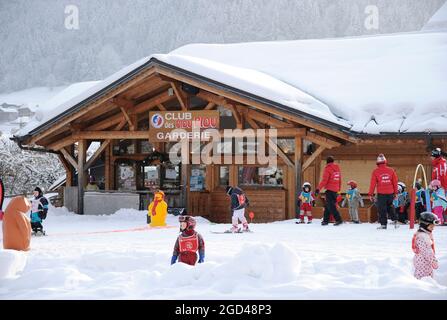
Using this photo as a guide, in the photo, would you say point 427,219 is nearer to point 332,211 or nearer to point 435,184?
point 435,184

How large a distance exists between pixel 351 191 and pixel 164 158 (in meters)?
7.28

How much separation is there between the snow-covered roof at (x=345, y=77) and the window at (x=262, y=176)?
228 centimetres

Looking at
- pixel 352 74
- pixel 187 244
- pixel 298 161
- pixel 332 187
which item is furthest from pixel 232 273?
pixel 352 74

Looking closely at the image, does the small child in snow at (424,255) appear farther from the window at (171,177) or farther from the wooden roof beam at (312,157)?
the window at (171,177)

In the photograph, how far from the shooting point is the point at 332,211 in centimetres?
1464

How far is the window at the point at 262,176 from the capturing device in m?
19.1

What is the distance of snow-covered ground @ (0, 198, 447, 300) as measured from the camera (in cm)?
596

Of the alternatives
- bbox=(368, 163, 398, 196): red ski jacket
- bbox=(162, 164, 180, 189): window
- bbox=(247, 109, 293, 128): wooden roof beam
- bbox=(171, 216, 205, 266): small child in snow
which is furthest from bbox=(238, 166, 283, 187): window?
bbox=(171, 216, 205, 266): small child in snow

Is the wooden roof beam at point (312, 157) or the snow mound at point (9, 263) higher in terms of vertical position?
the wooden roof beam at point (312, 157)

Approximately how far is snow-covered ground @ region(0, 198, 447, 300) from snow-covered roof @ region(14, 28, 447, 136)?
6442 millimetres

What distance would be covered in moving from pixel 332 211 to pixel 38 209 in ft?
20.8

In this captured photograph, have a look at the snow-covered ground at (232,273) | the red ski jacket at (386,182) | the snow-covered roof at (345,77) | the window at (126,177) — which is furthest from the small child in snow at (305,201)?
the window at (126,177)

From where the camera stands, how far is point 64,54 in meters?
144

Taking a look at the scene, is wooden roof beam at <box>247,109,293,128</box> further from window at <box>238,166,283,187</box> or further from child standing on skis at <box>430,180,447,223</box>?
child standing on skis at <box>430,180,447,223</box>
